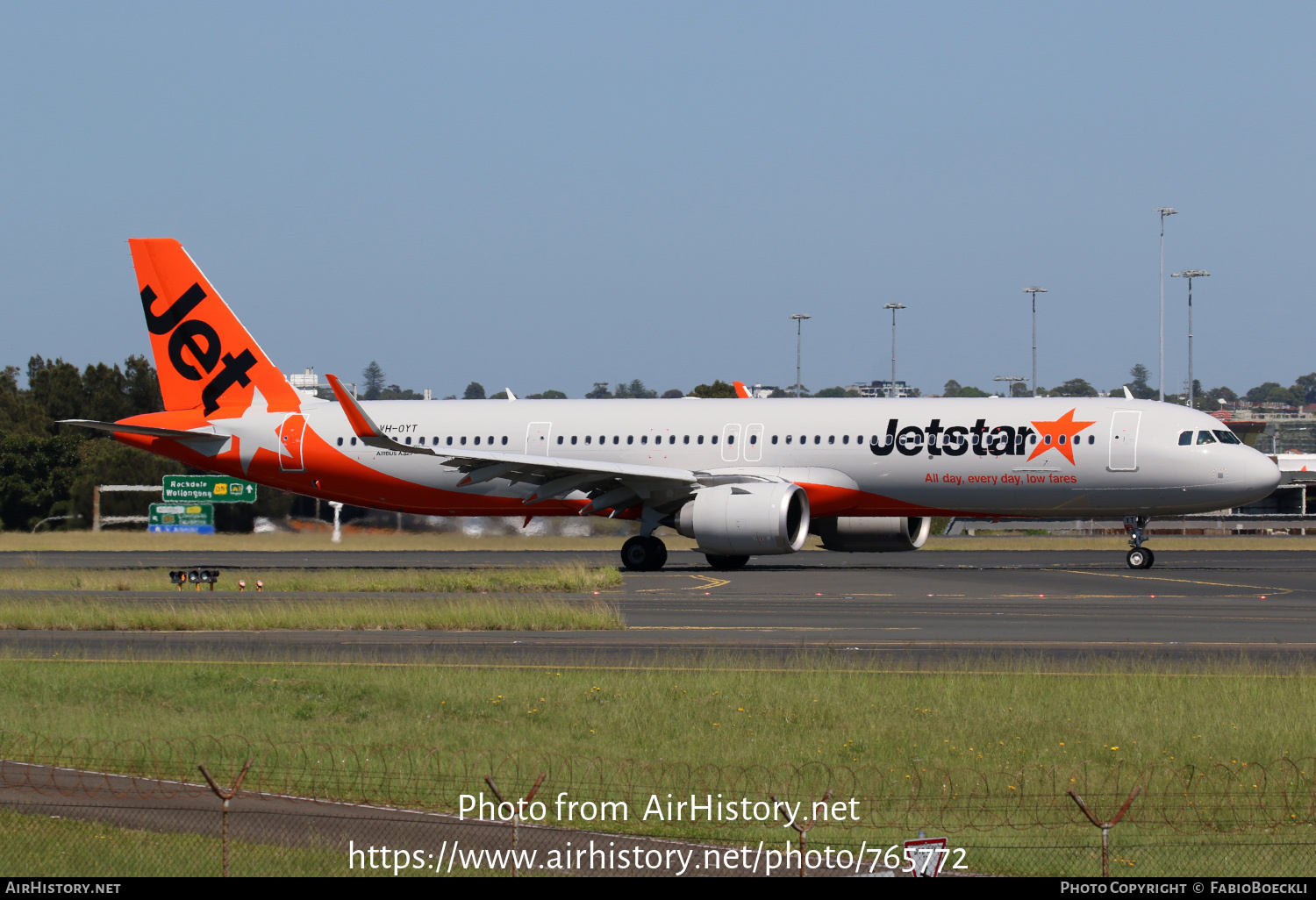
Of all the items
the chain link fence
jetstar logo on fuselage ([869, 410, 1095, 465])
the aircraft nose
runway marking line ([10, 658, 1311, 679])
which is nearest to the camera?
the chain link fence

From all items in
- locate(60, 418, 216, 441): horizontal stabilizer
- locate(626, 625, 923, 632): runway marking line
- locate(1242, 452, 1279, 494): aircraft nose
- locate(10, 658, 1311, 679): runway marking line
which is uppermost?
locate(60, 418, 216, 441): horizontal stabilizer

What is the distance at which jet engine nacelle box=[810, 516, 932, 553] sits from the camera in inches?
1588

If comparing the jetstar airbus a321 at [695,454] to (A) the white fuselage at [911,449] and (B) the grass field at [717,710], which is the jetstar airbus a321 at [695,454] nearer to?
(A) the white fuselage at [911,449]

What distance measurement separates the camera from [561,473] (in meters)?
38.9

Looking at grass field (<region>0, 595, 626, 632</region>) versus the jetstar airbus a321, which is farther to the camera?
the jetstar airbus a321

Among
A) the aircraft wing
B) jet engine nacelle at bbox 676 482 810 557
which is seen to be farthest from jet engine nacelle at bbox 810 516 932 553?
the aircraft wing

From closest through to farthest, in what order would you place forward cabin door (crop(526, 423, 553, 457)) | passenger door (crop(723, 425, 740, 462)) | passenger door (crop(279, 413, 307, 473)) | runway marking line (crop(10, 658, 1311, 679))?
runway marking line (crop(10, 658, 1311, 679))
passenger door (crop(723, 425, 740, 462))
forward cabin door (crop(526, 423, 553, 457))
passenger door (crop(279, 413, 307, 473))

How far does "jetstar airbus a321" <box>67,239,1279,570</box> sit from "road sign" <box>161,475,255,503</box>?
18.4m

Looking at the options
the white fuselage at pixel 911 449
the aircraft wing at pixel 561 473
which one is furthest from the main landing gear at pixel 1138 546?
the aircraft wing at pixel 561 473

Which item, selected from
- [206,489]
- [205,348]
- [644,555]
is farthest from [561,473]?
[206,489]

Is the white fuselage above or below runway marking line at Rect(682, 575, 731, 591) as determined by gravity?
above

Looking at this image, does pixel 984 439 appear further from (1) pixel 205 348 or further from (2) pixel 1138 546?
(1) pixel 205 348

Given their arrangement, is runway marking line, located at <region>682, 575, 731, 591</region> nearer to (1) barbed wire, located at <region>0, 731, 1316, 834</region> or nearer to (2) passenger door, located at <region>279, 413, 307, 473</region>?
(2) passenger door, located at <region>279, 413, 307, 473</region>

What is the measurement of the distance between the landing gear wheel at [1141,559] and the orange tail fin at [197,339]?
80.9 ft
